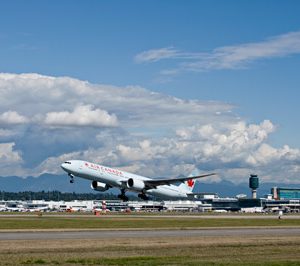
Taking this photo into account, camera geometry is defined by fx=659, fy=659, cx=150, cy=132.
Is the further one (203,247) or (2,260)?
(203,247)

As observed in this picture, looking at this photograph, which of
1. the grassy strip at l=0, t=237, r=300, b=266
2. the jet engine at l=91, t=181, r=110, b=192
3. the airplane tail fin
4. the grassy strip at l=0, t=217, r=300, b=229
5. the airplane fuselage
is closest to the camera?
the grassy strip at l=0, t=237, r=300, b=266

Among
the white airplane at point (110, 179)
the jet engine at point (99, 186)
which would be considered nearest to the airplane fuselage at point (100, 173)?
the white airplane at point (110, 179)

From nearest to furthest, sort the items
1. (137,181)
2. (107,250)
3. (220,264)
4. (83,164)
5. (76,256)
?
(220,264), (76,256), (107,250), (83,164), (137,181)

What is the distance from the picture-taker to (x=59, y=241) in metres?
45.8

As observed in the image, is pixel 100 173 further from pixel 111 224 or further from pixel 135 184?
pixel 111 224

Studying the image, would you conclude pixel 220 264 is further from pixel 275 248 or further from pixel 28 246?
pixel 28 246

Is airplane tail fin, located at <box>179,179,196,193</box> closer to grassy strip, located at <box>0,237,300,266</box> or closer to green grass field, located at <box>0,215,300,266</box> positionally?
green grass field, located at <box>0,215,300,266</box>

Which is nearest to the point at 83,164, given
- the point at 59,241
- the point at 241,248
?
the point at 59,241

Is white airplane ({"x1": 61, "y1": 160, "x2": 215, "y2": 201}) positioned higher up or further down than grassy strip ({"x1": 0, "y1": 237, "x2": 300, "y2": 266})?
higher up

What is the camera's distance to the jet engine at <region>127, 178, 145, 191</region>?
11447 centimetres

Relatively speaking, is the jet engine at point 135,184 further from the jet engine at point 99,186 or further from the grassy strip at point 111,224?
the grassy strip at point 111,224

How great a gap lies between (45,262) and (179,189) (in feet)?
371

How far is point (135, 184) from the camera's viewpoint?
378 ft

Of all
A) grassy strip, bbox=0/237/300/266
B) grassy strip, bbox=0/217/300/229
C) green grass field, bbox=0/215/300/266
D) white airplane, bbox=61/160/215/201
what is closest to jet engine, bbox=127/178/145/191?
white airplane, bbox=61/160/215/201
